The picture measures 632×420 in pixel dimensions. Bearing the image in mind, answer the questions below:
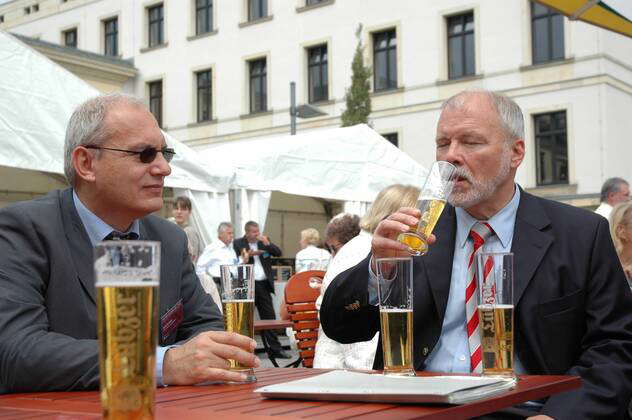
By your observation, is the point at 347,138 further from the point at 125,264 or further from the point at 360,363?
the point at 125,264

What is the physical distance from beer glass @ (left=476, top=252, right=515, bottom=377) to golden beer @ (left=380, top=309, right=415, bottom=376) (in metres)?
0.20

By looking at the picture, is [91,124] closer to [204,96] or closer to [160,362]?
[160,362]

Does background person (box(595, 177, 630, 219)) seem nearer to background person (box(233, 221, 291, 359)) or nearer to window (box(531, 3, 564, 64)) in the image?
background person (box(233, 221, 291, 359))

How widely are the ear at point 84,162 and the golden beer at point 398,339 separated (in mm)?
1091

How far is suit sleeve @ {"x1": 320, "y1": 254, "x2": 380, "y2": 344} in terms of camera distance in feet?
8.25

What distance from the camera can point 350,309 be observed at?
2.55 meters

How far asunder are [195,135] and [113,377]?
94.6ft

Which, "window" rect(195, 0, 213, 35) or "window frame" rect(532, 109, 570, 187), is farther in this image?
"window" rect(195, 0, 213, 35)

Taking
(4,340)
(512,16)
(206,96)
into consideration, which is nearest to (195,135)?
(206,96)

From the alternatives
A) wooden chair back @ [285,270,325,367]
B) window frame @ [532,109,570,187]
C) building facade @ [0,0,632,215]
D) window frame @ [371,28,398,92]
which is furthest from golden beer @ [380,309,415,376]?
window frame @ [371,28,398,92]

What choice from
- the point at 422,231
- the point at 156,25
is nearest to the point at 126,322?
the point at 422,231

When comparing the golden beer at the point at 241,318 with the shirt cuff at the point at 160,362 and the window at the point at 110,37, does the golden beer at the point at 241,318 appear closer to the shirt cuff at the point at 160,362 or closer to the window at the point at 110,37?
the shirt cuff at the point at 160,362

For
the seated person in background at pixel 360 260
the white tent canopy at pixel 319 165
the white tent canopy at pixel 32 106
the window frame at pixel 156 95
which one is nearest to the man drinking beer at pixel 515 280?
the seated person in background at pixel 360 260

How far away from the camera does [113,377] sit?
1040 millimetres
